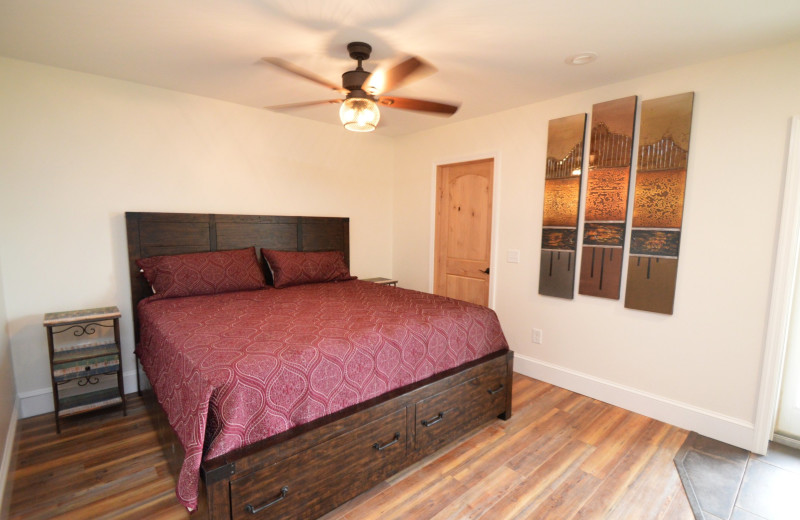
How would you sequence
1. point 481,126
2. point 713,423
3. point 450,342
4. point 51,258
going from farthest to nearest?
1. point 481,126
2. point 51,258
3. point 713,423
4. point 450,342

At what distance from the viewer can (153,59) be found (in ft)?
7.84

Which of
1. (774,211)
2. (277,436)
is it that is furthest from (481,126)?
(277,436)

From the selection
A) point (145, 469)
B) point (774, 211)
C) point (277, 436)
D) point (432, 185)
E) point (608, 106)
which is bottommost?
point (145, 469)

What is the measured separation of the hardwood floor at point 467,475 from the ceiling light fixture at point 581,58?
8.01 feet

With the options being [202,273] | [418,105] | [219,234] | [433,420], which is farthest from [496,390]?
[219,234]

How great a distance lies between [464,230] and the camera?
3.91m

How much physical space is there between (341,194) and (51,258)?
252 cm

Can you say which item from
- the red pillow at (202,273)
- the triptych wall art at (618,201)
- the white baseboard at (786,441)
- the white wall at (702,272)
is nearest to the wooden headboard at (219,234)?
the red pillow at (202,273)

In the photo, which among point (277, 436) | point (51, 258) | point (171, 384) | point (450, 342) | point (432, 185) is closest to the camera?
point (277, 436)

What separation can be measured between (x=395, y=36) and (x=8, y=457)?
3165mm

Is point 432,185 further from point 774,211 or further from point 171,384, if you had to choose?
point 171,384

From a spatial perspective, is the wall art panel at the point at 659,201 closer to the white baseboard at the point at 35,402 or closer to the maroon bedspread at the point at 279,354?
the maroon bedspread at the point at 279,354

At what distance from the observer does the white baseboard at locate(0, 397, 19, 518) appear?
67.5 inches

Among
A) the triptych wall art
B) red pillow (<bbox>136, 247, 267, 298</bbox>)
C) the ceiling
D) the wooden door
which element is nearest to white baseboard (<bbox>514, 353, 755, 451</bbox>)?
the triptych wall art
